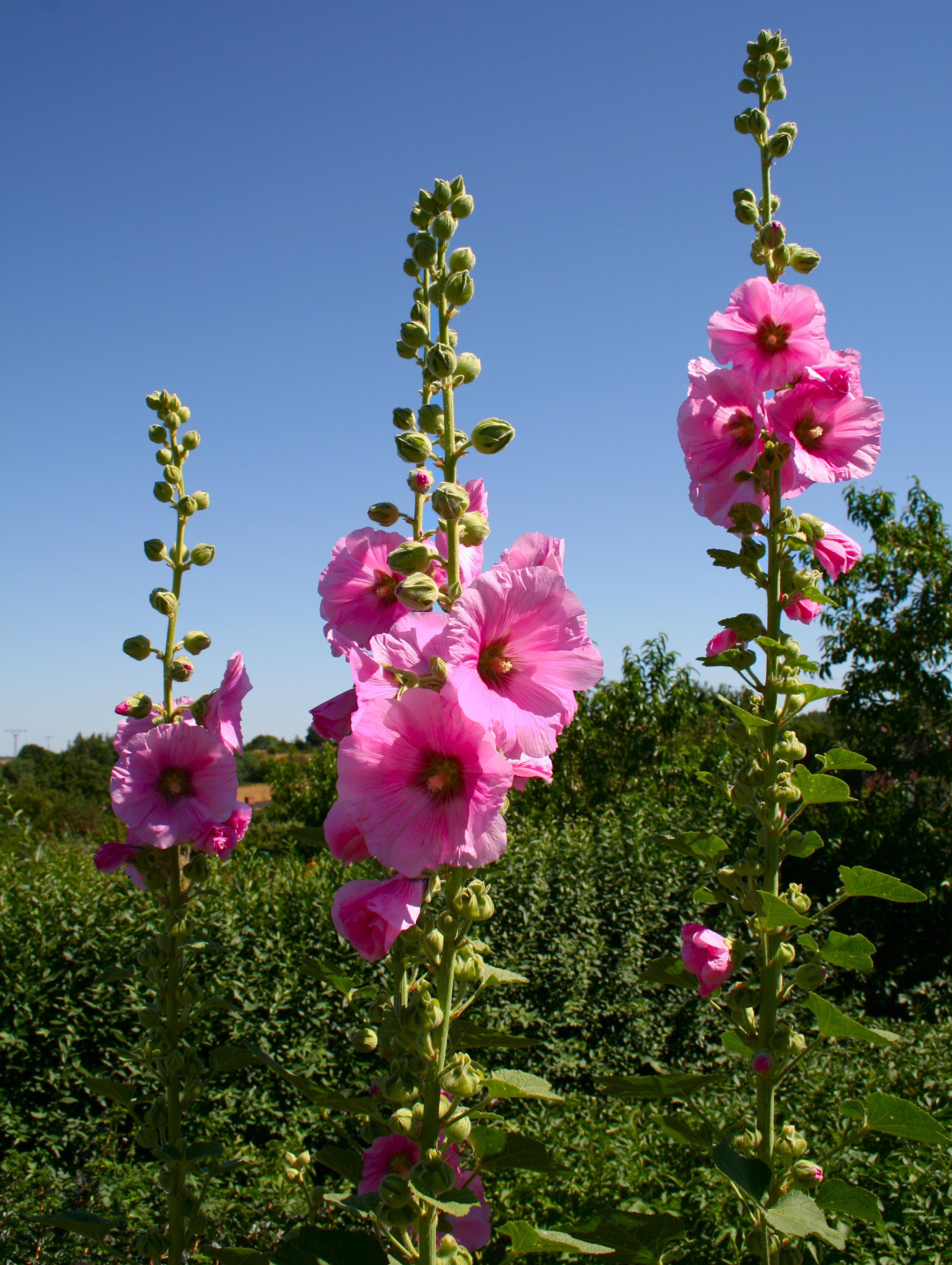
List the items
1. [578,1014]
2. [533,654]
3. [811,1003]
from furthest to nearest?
[578,1014] < [811,1003] < [533,654]

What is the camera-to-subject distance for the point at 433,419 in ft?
4.22

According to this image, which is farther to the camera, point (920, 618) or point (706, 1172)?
point (920, 618)

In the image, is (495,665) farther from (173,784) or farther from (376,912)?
(173,784)

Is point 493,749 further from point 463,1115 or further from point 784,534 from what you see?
point 784,534

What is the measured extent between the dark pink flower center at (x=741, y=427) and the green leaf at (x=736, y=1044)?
1322 mm

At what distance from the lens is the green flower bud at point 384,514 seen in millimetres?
1317

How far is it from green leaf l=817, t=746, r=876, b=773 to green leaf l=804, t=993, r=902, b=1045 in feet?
1.57

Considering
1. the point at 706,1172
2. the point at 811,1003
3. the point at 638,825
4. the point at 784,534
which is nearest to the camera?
the point at 811,1003

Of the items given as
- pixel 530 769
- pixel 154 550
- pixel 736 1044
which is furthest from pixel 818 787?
pixel 154 550

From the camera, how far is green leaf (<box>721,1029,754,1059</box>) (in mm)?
1708

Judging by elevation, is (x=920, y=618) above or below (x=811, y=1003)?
above

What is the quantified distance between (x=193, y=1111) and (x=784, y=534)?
455cm

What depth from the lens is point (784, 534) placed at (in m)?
1.87

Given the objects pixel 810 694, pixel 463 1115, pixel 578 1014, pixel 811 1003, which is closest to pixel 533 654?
pixel 463 1115
